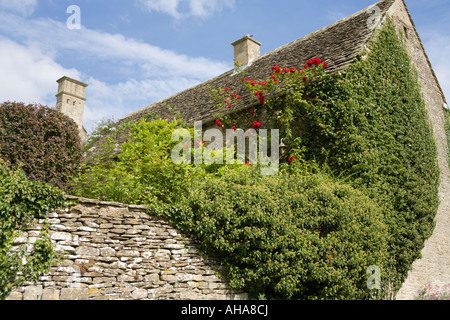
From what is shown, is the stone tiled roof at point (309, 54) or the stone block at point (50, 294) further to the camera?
the stone tiled roof at point (309, 54)

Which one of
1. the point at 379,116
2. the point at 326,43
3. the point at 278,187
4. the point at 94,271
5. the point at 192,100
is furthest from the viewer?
the point at 192,100

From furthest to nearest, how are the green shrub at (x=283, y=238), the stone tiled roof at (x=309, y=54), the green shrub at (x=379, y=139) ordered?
the stone tiled roof at (x=309, y=54) < the green shrub at (x=379, y=139) < the green shrub at (x=283, y=238)

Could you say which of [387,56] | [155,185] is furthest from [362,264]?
[387,56]

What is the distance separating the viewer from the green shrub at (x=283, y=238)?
6.21 metres

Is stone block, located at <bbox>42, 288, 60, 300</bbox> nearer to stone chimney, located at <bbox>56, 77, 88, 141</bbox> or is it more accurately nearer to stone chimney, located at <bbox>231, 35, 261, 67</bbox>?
stone chimney, located at <bbox>231, 35, 261, 67</bbox>

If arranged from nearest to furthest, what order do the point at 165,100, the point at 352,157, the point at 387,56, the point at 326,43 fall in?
the point at 352,157
the point at 387,56
the point at 326,43
the point at 165,100

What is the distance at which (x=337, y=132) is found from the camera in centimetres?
870

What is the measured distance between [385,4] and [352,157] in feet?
20.0

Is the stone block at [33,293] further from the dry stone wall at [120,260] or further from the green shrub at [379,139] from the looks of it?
the green shrub at [379,139]

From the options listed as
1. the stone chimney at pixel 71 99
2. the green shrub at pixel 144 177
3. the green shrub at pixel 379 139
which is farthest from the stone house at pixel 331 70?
the stone chimney at pixel 71 99

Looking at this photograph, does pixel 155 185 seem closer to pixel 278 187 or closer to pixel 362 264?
pixel 278 187

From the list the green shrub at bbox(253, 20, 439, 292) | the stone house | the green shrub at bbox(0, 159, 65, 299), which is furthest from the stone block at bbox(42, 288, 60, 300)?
the green shrub at bbox(253, 20, 439, 292)

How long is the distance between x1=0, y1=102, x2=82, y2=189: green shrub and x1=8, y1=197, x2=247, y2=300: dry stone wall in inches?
106

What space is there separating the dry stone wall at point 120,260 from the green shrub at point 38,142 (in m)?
2.69
